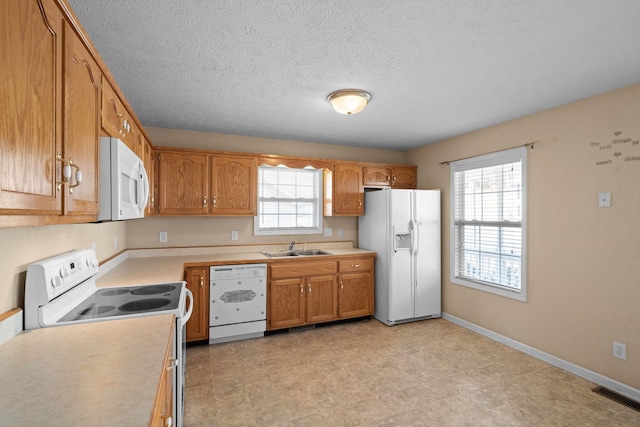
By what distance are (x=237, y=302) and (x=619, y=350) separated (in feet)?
11.3

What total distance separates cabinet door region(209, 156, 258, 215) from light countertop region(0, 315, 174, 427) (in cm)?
234

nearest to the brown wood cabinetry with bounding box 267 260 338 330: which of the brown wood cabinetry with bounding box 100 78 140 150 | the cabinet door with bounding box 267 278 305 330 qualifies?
the cabinet door with bounding box 267 278 305 330

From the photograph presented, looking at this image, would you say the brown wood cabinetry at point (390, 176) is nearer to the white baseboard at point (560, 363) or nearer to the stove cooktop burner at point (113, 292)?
the white baseboard at point (560, 363)

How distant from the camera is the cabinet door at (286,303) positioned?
3668mm

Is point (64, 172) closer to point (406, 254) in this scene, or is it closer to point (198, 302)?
point (198, 302)

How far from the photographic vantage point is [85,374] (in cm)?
106

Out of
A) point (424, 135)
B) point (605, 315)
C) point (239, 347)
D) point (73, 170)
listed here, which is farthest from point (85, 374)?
point (424, 135)

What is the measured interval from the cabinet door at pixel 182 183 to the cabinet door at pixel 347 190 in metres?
1.66

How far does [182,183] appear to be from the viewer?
3.61 m

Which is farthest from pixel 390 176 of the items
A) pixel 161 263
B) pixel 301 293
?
pixel 161 263

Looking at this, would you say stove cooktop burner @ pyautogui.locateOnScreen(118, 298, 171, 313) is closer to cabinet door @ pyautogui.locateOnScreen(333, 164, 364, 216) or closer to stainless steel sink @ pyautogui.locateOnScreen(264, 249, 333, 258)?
stainless steel sink @ pyautogui.locateOnScreen(264, 249, 333, 258)

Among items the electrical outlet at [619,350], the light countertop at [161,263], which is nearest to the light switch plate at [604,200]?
the electrical outlet at [619,350]

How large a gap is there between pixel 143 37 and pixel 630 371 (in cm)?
417

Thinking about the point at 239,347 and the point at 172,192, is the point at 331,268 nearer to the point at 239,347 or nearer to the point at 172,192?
the point at 239,347
